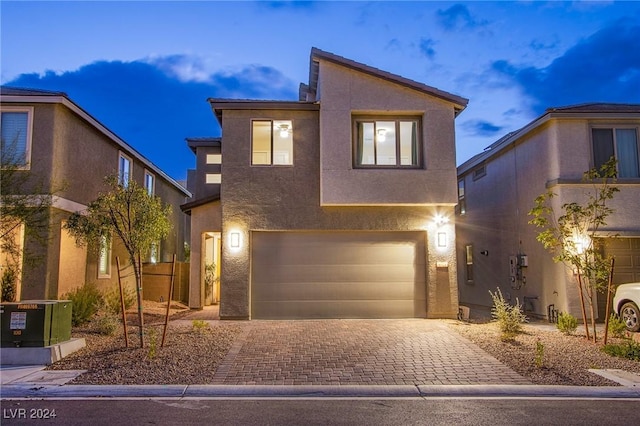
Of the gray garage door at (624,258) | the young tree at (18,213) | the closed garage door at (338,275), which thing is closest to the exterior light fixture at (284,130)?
the closed garage door at (338,275)

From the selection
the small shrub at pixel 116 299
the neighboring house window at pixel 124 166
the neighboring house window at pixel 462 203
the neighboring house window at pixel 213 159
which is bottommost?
the small shrub at pixel 116 299

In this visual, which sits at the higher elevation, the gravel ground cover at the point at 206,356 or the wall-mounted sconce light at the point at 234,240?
the wall-mounted sconce light at the point at 234,240

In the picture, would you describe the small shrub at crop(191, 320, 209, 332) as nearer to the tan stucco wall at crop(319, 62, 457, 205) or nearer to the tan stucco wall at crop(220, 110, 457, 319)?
the tan stucco wall at crop(220, 110, 457, 319)

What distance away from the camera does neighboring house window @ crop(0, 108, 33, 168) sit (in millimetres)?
11508

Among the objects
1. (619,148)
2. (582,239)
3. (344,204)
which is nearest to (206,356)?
(344,204)

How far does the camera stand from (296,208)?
42.1 ft

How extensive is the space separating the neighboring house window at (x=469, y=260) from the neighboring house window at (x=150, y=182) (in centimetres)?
1330

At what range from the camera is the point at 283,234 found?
12961mm

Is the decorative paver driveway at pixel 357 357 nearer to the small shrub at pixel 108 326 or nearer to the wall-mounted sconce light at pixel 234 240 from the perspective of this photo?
the wall-mounted sconce light at pixel 234 240

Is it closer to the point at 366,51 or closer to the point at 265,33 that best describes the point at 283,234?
the point at 265,33

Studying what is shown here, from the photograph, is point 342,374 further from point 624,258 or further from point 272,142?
point 624,258

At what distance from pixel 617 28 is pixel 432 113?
4817 centimetres

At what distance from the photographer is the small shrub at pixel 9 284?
11.0 m

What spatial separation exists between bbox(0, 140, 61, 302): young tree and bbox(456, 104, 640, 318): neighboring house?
511 inches
